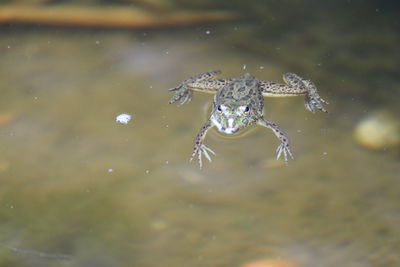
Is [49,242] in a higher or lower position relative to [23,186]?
lower

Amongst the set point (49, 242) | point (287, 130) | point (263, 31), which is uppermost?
point (263, 31)

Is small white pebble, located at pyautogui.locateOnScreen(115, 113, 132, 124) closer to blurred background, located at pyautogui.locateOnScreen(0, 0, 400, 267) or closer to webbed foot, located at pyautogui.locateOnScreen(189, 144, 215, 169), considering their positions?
blurred background, located at pyautogui.locateOnScreen(0, 0, 400, 267)

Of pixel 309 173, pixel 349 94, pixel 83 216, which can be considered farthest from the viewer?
pixel 349 94

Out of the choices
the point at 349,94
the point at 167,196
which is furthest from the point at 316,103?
the point at 167,196

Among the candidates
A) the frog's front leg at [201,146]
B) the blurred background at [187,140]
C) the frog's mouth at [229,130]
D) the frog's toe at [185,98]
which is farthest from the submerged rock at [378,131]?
the frog's toe at [185,98]

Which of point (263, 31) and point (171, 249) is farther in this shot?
point (263, 31)

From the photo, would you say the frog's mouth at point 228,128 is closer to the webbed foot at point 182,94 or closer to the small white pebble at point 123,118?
the webbed foot at point 182,94

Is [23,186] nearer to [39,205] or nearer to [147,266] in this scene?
[39,205]

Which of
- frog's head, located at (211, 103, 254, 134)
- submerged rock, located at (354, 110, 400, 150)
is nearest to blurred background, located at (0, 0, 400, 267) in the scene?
submerged rock, located at (354, 110, 400, 150)

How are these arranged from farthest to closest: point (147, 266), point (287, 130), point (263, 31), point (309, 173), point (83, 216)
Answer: point (263, 31) → point (287, 130) → point (309, 173) → point (83, 216) → point (147, 266)
